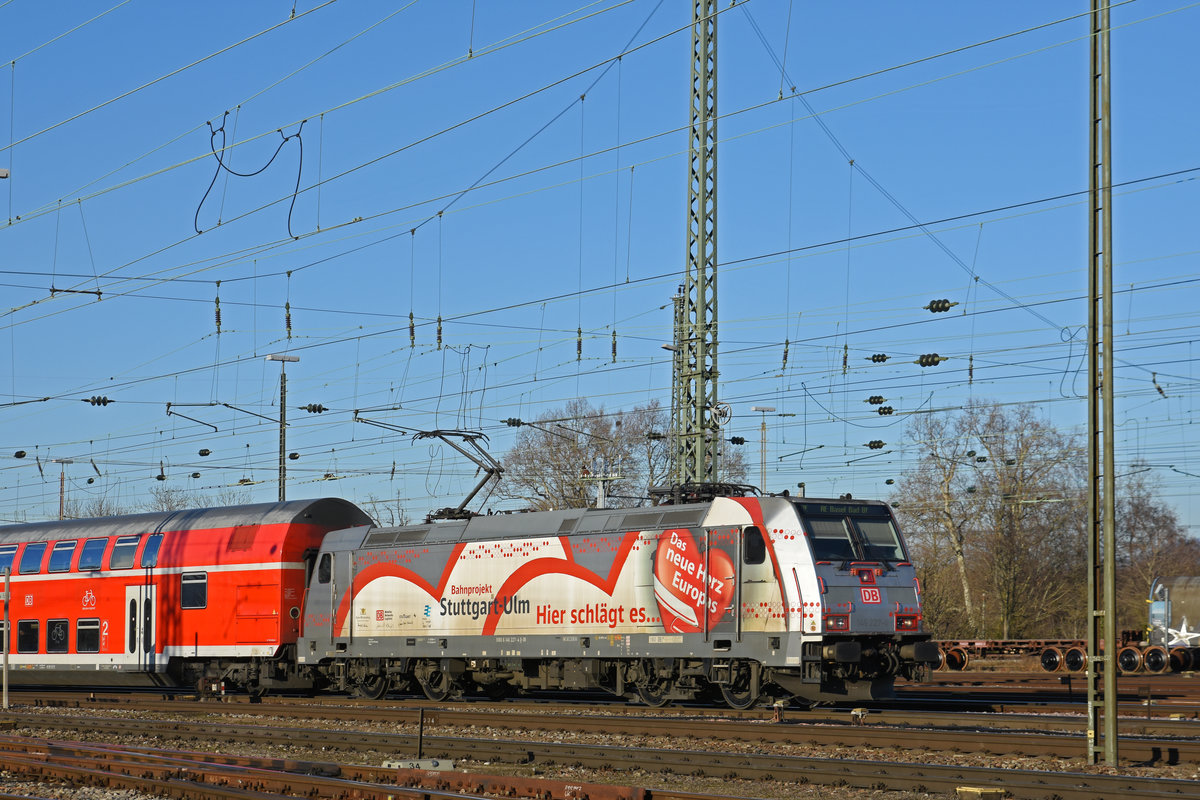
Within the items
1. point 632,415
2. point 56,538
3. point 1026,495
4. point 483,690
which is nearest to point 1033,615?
point 1026,495

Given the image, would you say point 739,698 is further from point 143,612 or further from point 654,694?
point 143,612

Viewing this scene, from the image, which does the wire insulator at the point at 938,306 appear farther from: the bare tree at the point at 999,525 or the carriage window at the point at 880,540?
the bare tree at the point at 999,525

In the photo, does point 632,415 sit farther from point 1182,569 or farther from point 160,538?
point 1182,569

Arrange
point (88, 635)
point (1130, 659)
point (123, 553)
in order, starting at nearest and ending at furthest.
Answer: point (123, 553) < point (88, 635) < point (1130, 659)

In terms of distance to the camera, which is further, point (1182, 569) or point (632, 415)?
point (1182, 569)

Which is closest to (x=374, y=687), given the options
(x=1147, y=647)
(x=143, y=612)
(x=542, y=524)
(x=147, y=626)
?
(x=542, y=524)

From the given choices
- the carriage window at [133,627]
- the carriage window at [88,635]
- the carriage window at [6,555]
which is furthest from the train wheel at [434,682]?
the carriage window at [6,555]

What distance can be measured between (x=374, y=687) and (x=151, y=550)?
21.7 feet

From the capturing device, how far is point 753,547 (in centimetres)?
2156

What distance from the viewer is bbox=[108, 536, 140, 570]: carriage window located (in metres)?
30.8

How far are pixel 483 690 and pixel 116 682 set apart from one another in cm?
922

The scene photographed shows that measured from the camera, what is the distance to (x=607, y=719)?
20.8m

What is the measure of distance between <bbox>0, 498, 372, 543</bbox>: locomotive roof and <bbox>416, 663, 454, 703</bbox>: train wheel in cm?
438

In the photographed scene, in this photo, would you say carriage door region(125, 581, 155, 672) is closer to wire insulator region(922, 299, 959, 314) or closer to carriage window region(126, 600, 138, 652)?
carriage window region(126, 600, 138, 652)
